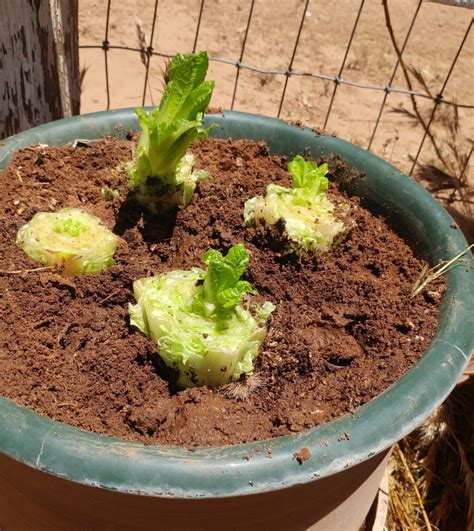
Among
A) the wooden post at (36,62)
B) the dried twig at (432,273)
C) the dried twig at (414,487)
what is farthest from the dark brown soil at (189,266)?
the dried twig at (414,487)

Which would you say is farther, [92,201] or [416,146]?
[416,146]

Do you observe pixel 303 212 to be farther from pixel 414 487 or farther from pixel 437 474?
pixel 437 474

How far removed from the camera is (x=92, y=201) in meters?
1.74

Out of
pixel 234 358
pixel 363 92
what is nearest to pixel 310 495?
pixel 234 358

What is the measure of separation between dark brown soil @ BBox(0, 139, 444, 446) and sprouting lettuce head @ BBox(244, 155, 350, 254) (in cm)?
4

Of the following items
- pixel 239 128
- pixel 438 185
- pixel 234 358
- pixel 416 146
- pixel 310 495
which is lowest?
pixel 416 146

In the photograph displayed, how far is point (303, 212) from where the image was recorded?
166 centimetres

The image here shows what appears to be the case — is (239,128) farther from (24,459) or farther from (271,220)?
(24,459)

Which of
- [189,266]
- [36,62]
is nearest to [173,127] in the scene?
[189,266]

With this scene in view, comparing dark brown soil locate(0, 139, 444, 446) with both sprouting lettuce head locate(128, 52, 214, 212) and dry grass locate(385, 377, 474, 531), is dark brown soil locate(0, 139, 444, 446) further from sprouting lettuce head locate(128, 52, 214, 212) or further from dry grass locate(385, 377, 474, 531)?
dry grass locate(385, 377, 474, 531)

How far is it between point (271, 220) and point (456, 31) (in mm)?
5435

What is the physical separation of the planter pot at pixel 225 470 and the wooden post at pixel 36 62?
4.38 feet

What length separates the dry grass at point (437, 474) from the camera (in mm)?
2340

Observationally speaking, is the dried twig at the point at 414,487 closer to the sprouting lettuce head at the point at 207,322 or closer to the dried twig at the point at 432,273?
the dried twig at the point at 432,273
